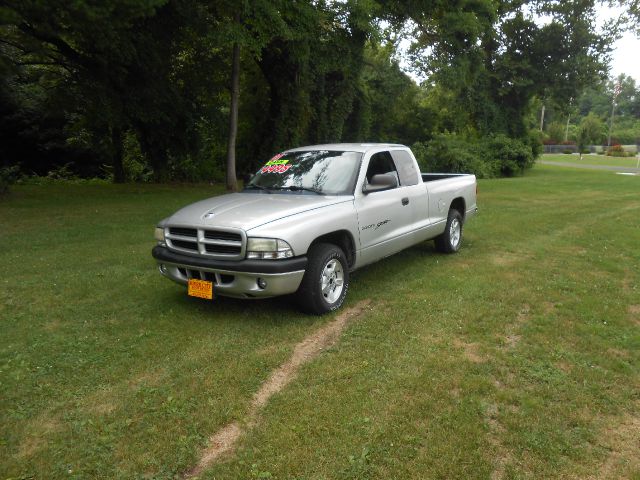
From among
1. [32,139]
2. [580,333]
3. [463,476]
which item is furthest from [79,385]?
[32,139]

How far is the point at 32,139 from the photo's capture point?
23.2 metres

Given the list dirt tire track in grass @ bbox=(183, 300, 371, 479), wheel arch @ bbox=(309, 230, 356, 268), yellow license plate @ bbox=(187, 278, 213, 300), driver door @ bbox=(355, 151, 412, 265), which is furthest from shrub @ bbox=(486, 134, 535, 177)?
yellow license plate @ bbox=(187, 278, 213, 300)

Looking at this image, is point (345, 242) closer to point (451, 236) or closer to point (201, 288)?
point (201, 288)

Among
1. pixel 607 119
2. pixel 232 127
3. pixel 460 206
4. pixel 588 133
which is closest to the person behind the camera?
pixel 460 206

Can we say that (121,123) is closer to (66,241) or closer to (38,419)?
(66,241)

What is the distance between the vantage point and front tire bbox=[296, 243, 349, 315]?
4840mm

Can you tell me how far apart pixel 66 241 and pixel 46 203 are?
506 cm

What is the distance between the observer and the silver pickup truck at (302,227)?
4590 millimetres

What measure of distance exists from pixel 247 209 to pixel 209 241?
1.70ft

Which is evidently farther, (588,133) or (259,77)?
(588,133)

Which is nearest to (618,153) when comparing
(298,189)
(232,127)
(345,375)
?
(232,127)

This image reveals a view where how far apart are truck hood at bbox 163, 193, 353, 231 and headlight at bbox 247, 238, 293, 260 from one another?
15 centimetres

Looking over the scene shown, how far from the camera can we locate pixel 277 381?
3.77m

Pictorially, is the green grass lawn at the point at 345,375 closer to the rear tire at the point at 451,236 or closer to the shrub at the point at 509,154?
the rear tire at the point at 451,236
